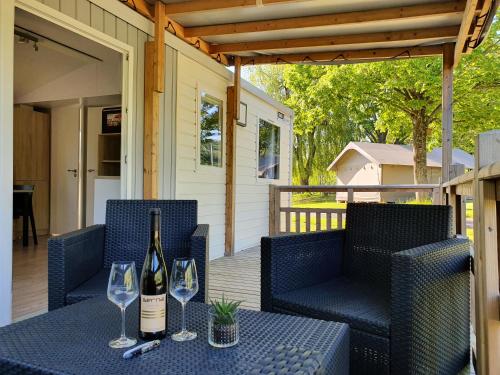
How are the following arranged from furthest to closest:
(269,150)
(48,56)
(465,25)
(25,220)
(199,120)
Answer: (269,150) → (25,220) → (48,56) → (199,120) → (465,25)

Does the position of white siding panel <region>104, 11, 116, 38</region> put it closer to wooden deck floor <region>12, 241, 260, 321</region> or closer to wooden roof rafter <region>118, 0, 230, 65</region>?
wooden roof rafter <region>118, 0, 230, 65</region>

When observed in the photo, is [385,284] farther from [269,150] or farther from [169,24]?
[269,150]

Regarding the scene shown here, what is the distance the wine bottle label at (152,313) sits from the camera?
1125 millimetres

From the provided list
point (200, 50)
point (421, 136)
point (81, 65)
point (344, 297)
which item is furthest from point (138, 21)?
point (421, 136)

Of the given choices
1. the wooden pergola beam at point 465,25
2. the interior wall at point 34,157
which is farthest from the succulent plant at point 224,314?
the interior wall at point 34,157

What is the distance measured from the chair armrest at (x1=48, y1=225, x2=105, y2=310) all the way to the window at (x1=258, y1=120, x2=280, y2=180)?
481 centimetres

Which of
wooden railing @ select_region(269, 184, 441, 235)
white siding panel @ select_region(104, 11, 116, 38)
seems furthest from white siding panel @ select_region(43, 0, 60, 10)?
wooden railing @ select_region(269, 184, 441, 235)

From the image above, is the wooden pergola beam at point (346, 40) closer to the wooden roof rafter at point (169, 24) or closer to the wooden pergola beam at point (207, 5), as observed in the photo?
the wooden roof rafter at point (169, 24)

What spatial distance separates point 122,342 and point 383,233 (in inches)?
60.8

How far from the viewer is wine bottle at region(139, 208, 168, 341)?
1126 millimetres

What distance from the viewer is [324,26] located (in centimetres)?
386

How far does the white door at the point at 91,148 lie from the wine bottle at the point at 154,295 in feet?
18.3

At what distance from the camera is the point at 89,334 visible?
1166 mm

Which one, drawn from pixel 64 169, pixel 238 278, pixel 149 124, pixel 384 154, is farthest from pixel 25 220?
pixel 384 154
